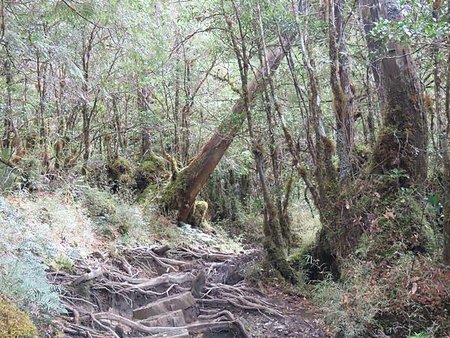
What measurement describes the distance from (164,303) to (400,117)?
409cm

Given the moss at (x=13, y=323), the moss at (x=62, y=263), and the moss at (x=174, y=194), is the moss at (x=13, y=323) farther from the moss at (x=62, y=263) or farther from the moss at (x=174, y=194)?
the moss at (x=174, y=194)

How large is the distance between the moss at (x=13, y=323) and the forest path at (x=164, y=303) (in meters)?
0.84

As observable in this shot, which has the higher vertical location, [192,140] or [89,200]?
[192,140]

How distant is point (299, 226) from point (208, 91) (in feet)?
15.7

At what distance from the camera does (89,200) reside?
8.88 meters

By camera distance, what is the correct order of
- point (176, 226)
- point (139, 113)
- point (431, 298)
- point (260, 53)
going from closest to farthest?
point (431, 298)
point (260, 53)
point (176, 226)
point (139, 113)

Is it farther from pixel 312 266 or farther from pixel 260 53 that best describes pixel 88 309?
pixel 260 53

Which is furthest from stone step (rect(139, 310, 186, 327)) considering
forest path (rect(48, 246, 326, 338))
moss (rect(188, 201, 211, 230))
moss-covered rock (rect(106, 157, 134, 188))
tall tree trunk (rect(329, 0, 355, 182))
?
moss-covered rock (rect(106, 157, 134, 188))

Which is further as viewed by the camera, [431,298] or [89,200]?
[89,200]

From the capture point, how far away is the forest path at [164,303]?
4.76 metres

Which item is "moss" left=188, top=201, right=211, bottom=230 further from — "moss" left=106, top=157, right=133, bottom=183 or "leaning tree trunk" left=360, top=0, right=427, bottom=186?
"leaning tree trunk" left=360, top=0, right=427, bottom=186

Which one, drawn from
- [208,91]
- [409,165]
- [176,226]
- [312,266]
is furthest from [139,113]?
[409,165]

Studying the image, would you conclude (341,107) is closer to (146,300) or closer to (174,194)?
(146,300)

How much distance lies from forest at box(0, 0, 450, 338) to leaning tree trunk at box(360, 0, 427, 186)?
0.02m
